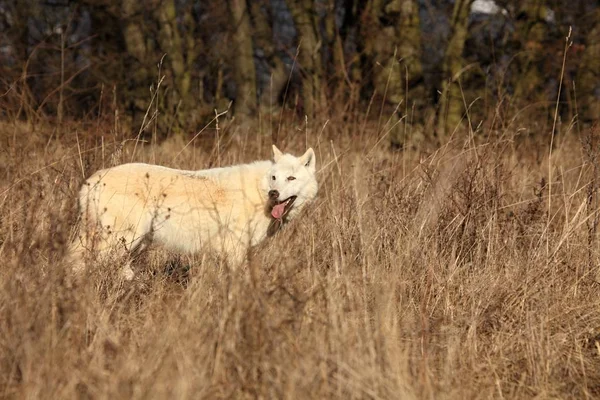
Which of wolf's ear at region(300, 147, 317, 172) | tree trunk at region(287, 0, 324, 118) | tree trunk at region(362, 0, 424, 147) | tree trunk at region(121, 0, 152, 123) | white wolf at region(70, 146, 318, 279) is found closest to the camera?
white wolf at region(70, 146, 318, 279)

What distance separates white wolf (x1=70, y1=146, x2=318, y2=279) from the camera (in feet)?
15.4

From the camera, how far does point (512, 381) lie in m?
3.56

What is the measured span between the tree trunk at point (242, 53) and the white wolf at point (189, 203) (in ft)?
22.1

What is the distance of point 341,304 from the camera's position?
3.45m

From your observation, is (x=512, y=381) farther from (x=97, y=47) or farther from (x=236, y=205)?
(x=97, y=47)

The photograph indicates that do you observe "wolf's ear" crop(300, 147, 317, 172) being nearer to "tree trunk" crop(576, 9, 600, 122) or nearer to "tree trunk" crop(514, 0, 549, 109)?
"tree trunk" crop(514, 0, 549, 109)

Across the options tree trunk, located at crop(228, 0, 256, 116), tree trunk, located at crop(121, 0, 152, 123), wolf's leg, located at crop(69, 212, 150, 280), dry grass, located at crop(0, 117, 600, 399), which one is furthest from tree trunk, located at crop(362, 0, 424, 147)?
wolf's leg, located at crop(69, 212, 150, 280)

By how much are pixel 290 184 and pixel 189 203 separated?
0.74m

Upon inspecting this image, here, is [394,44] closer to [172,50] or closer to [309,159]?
[172,50]

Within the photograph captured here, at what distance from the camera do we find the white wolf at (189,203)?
4.69 metres

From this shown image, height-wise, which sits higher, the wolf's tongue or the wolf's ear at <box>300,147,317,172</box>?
the wolf's ear at <box>300,147,317,172</box>

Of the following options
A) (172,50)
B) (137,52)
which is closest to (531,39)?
(172,50)

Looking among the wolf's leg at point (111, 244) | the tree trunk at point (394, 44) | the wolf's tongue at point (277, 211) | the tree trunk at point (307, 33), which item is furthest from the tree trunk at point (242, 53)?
the wolf's leg at point (111, 244)

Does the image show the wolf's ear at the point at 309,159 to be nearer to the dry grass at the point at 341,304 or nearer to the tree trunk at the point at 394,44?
the dry grass at the point at 341,304
